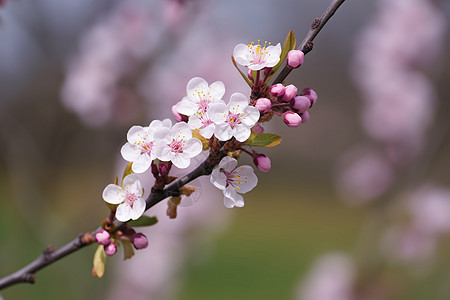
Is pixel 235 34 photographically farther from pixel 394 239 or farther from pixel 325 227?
pixel 325 227

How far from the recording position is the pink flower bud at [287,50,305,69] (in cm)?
61

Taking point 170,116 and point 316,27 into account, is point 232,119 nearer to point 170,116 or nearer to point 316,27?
point 316,27

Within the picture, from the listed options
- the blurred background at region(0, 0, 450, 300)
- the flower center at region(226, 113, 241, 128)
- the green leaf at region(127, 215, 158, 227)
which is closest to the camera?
the flower center at region(226, 113, 241, 128)

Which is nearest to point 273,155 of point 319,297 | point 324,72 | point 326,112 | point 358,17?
point 326,112

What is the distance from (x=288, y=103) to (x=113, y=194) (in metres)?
0.28

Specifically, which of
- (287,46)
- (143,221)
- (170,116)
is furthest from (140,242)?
(170,116)

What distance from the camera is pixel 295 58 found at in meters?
0.61

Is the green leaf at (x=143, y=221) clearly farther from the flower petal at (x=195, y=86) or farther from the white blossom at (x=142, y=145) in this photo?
the flower petal at (x=195, y=86)

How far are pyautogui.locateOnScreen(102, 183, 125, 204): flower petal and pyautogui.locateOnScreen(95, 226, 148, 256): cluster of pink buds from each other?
0.05 metres

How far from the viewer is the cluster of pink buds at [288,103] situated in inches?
24.5

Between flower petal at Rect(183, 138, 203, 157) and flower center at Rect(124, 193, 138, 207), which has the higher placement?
flower petal at Rect(183, 138, 203, 157)

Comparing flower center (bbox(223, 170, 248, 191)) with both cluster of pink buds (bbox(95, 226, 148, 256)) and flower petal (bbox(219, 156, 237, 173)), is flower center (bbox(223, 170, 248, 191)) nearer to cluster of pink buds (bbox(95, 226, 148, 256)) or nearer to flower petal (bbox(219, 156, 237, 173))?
flower petal (bbox(219, 156, 237, 173))

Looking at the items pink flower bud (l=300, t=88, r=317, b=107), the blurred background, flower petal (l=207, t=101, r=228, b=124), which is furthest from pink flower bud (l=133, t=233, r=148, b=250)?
the blurred background

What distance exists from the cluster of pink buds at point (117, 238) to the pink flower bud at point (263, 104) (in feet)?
0.82
